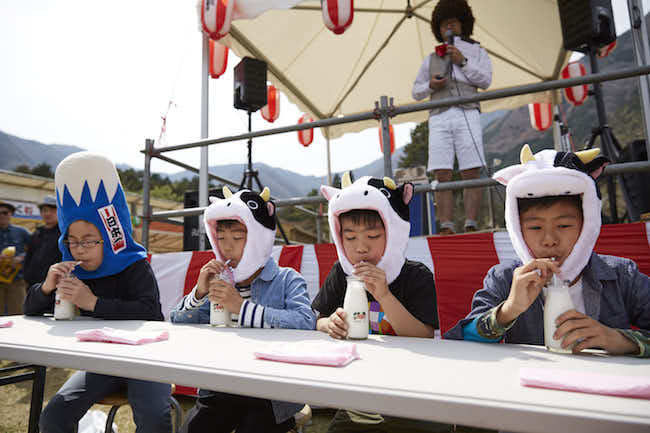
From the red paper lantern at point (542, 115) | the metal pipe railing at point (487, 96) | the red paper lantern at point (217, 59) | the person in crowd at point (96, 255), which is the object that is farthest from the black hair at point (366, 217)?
the red paper lantern at point (542, 115)

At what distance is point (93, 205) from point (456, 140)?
7.71 feet

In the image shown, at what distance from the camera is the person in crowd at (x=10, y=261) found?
4.45 metres

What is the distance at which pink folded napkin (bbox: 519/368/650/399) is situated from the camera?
1.78 feet

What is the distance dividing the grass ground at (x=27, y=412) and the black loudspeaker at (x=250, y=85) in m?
2.95

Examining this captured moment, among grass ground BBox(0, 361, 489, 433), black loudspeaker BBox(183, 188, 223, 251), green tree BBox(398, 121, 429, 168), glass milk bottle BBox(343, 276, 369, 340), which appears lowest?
grass ground BBox(0, 361, 489, 433)

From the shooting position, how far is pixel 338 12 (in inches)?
139

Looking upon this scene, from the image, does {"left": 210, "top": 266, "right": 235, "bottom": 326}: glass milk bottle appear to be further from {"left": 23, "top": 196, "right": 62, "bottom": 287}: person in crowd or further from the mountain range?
the mountain range

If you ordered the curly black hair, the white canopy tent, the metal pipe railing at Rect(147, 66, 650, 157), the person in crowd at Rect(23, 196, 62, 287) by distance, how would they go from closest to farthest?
the metal pipe railing at Rect(147, 66, 650, 157), the curly black hair, the person in crowd at Rect(23, 196, 62, 287), the white canopy tent

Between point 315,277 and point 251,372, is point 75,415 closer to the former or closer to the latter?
point 251,372

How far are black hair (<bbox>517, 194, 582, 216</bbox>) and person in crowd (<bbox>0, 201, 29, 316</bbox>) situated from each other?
528 cm

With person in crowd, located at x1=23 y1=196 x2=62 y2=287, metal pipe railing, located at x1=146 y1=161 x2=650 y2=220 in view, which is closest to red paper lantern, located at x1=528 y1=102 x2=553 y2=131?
metal pipe railing, located at x1=146 y1=161 x2=650 y2=220

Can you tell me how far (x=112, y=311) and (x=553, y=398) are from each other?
5.62 feet

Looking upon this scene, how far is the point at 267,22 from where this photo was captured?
4.54 meters

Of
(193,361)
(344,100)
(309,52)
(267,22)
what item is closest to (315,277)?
(193,361)
